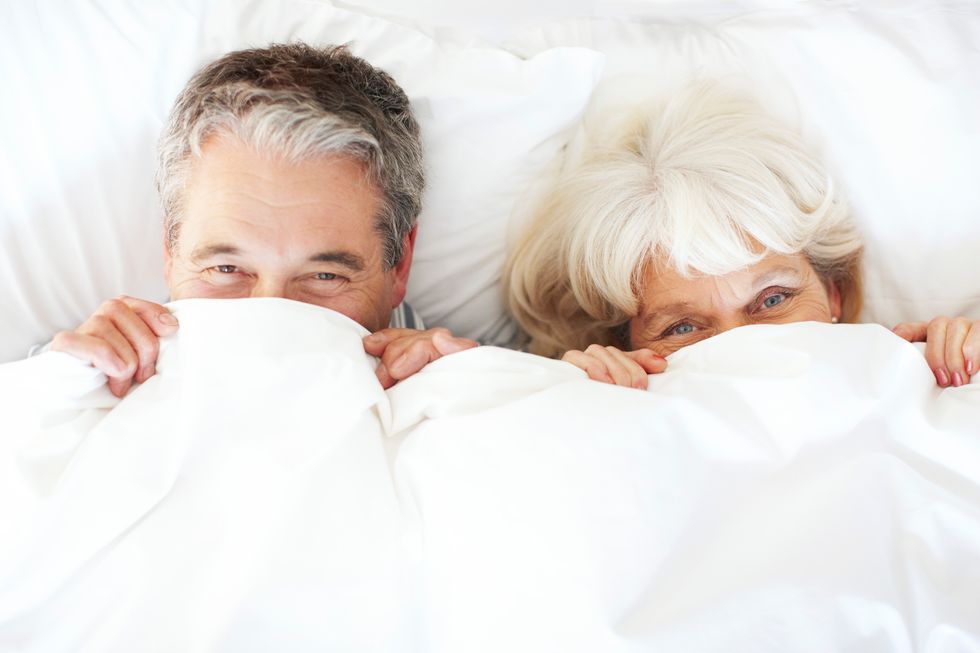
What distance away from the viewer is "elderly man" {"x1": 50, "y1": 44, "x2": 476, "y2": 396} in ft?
4.16

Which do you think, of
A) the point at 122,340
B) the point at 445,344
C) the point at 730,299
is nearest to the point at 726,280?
the point at 730,299

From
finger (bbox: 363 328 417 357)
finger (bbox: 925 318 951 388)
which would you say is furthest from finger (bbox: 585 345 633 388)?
finger (bbox: 925 318 951 388)

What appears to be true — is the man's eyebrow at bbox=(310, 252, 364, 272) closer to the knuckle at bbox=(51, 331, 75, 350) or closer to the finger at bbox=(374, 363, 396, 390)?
the finger at bbox=(374, 363, 396, 390)

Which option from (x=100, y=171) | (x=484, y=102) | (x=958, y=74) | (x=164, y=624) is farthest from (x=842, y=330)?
(x=100, y=171)

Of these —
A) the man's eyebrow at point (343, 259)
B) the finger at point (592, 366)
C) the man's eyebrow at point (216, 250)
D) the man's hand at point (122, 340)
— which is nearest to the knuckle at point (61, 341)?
the man's hand at point (122, 340)

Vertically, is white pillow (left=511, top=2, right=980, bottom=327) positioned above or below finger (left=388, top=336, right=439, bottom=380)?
above

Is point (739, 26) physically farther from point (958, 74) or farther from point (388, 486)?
point (388, 486)

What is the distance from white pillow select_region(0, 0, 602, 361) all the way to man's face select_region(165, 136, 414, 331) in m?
0.24

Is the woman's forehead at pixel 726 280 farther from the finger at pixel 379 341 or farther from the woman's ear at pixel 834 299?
the finger at pixel 379 341

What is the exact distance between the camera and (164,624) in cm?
95

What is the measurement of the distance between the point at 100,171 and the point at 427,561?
2.95 feet

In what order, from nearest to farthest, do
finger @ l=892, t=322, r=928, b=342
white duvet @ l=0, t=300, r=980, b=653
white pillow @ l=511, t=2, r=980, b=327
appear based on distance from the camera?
white duvet @ l=0, t=300, r=980, b=653 < finger @ l=892, t=322, r=928, b=342 < white pillow @ l=511, t=2, r=980, b=327

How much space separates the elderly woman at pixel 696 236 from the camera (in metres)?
1.37

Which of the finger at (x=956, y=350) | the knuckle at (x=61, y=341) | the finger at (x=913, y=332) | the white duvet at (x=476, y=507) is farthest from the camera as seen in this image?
the finger at (x=913, y=332)
